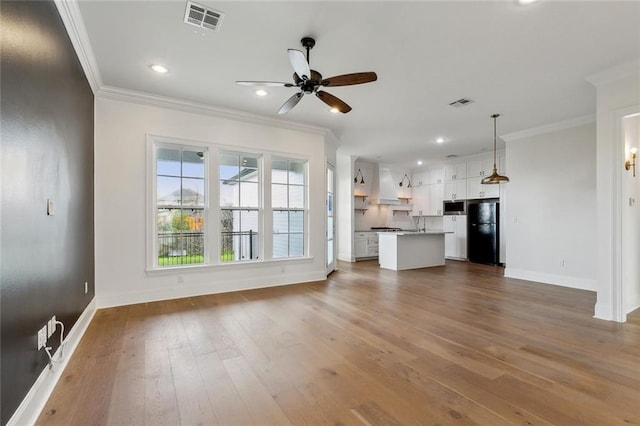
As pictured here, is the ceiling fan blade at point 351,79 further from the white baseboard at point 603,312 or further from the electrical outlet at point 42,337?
the white baseboard at point 603,312

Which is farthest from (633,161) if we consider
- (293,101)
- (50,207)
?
(50,207)

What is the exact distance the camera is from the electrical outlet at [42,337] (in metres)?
1.87

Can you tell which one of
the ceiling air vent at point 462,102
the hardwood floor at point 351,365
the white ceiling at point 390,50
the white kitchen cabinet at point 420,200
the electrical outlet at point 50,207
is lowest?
the hardwood floor at point 351,365

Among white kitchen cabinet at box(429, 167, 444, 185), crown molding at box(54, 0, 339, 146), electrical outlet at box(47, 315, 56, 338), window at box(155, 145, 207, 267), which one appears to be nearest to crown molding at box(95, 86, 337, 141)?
crown molding at box(54, 0, 339, 146)

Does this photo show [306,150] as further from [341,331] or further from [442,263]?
[442,263]

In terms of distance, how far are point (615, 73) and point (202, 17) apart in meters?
4.38

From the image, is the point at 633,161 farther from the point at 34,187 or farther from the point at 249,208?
the point at 34,187

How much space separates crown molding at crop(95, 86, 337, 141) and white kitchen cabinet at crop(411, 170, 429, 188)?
4986 millimetres

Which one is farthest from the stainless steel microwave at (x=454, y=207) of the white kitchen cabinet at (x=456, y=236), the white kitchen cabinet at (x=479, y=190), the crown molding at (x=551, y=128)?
the crown molding at (x=551, y=128)

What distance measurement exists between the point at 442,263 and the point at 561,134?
3.65 m

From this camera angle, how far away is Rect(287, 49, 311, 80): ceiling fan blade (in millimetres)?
2370

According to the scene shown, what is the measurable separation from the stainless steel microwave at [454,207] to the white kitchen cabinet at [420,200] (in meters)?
0.67

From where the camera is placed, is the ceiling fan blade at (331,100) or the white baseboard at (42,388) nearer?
the white baseboard at (42,388)

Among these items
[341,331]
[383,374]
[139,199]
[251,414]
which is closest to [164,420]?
[251,414]
